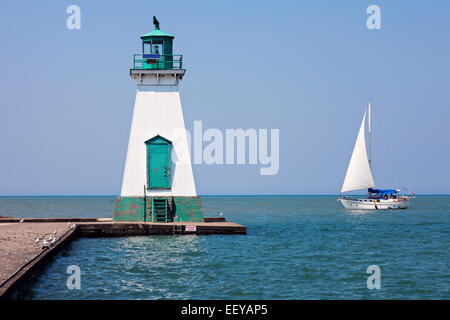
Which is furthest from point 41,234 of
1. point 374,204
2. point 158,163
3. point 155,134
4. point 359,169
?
point 374,204

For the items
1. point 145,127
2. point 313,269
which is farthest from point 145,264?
point 145,127

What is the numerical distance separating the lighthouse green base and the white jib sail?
45433 millimetres

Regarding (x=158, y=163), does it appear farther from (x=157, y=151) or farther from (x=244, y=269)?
(x=244, y=269)

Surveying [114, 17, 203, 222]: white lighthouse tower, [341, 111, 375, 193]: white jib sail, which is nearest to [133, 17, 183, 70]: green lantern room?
[114, 17, 203, 222]: white lighthouse tower

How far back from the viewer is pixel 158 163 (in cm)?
3164

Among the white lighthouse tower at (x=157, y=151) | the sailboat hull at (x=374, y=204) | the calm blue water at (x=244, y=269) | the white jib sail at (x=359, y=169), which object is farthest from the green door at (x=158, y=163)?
the sailboat hull at (x=374, y=204)

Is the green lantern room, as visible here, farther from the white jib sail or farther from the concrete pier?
the white jib sail

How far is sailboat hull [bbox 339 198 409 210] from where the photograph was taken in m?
79.6

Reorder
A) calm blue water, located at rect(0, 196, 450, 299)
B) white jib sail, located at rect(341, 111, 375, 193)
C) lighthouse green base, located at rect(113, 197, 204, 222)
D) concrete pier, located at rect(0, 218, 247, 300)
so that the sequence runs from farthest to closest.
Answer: white jib sail, located at rect(341, 111, 375, 193), lighthouse green base, located at rect(113, 197, 204, 222), calm blue water, located at rect(0, 196, 450, 299), concrete pier, located at rect(0, 218, 247, 300)

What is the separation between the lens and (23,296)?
1638 cm

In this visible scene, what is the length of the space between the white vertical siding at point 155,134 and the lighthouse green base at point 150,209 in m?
0.35

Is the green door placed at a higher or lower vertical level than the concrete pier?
higher
